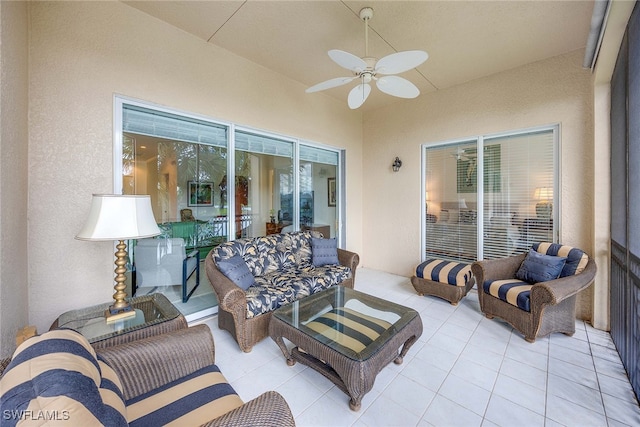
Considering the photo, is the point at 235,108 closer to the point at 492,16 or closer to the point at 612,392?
the point at 492,16

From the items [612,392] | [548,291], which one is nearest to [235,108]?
[548,291]

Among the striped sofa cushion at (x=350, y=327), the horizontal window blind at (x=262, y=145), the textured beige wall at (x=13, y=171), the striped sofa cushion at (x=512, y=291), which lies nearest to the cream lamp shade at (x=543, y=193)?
the striped sofa cushion at (x=512, y=291)

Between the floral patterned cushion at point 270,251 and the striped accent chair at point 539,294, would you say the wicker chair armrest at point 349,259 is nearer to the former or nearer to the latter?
the floral patterned cushion at point 270,251

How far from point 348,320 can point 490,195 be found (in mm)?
2907

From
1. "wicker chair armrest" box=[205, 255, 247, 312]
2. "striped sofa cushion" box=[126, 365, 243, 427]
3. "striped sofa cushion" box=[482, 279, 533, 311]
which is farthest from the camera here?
"striped sofa cushion" box=[482, 279, 533, 311]

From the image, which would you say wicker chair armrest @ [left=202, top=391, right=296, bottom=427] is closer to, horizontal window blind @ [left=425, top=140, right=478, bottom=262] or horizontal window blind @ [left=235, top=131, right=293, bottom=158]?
horizontal window blind @ [left=235, top=131, right=293, bottom=158]

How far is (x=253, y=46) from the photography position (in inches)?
117

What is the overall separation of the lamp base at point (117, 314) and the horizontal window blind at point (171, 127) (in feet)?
5.46

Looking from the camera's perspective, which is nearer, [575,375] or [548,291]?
[575,375]

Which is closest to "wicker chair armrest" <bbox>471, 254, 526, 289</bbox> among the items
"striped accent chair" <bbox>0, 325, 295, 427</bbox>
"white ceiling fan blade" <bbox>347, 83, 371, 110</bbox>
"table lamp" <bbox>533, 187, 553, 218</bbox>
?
"table lamp" <bbox>533, 187, 553, 218</bbox>

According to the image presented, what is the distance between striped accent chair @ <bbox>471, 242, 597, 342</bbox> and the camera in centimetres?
232

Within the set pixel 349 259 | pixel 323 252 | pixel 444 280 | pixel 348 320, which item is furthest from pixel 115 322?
pixel 444 280

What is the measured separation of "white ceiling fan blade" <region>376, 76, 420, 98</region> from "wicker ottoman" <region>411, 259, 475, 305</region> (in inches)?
88.0

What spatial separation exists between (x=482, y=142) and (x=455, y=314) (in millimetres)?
2429
